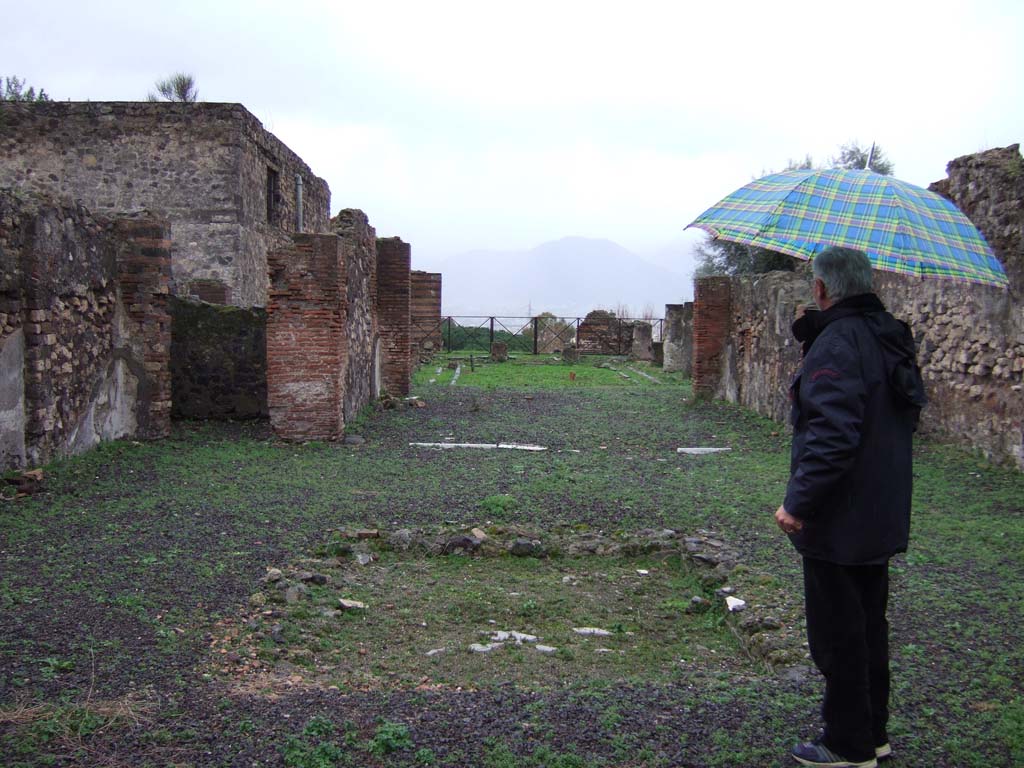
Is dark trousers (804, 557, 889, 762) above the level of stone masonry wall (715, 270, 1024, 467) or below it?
below

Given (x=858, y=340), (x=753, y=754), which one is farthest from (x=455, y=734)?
(x=858, y=340)

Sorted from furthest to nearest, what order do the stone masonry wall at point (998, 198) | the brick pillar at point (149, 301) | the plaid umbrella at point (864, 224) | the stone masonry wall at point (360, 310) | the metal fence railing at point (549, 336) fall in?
the metal fence railing at point (549, 336) → the stone masonry wall at point (360, 310) → the brick pillar at point (149, 301) → the stone masonry wall at point (998, 198) → the plaid umbrella at point (864, 224)

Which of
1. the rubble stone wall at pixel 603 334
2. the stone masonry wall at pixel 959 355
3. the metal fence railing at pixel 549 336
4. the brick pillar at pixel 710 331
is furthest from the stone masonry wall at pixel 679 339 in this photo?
the stone masonry wall at pixel 959 355

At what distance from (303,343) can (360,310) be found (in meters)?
2.47

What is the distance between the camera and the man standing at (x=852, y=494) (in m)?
2.96

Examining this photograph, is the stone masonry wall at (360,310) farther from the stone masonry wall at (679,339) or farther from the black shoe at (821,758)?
the stone masonry wall at (679,339)

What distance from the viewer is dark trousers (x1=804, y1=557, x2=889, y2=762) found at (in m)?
2.98

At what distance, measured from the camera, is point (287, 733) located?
10.3ft

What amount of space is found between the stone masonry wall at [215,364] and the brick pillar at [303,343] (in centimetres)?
96

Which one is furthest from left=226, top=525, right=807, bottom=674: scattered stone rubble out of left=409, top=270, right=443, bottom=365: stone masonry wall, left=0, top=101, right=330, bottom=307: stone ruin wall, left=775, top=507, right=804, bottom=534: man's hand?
left=409, top=270, right=443, bottom=365: stone masonry wall

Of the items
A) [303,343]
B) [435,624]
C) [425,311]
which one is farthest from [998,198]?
[425,311]

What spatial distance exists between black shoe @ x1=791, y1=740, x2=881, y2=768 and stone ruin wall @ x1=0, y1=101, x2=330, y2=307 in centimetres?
1580

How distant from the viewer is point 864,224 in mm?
4242

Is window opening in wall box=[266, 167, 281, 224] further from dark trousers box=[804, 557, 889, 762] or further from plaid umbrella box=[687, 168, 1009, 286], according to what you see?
dark trousers box=[804, 557, 889, 762]
